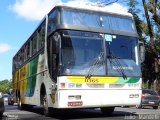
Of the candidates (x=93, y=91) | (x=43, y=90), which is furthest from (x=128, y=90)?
(x=43, y=90)

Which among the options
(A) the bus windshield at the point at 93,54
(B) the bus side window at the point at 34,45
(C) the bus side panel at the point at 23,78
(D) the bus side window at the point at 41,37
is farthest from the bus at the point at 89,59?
(C) the bus side panel at the point at 23,78

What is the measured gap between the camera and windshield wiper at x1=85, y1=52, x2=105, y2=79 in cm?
1483

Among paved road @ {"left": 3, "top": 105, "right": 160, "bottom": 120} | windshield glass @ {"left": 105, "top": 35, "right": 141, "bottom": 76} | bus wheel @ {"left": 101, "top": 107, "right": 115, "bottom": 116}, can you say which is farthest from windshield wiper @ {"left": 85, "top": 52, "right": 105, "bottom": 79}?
bus wheel @ {"left": 101, "top": 107, "right": 115, "bottom": 116}

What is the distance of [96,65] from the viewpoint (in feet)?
49.2

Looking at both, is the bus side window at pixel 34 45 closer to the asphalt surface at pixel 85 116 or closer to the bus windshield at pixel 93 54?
the asphalt surface at pixel 85 116

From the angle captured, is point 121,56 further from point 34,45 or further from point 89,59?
point 34,45

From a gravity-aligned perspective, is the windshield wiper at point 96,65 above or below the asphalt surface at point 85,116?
above

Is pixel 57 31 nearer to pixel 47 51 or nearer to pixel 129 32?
pixel 47 51

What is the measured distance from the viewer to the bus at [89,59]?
14617 mm

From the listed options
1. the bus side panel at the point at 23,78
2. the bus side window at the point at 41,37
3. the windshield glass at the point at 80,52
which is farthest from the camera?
the bus side panel at the point at 23,78

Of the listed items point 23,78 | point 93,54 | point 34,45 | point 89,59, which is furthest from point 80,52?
point 23,78

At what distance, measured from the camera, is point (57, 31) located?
585 inches

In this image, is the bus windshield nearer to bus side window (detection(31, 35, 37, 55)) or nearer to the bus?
the bus

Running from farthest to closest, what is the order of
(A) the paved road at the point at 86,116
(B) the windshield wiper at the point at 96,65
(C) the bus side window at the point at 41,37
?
(C) the bus side window at the point at 41,37
(A) the paved road at the point at 86,116
(B) the windshield wiper at the point at 96,65
